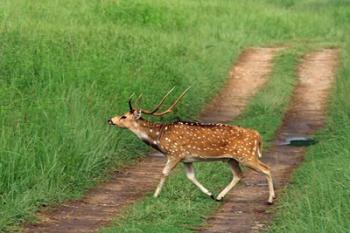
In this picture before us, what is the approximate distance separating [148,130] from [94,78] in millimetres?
3666

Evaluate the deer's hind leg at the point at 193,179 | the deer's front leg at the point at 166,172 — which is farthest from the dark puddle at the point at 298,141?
the deer's front leg at the point at 166,172

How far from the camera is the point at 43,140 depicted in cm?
1075

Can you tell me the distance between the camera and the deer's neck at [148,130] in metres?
10.6

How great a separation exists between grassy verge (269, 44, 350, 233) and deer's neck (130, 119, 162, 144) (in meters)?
1.71

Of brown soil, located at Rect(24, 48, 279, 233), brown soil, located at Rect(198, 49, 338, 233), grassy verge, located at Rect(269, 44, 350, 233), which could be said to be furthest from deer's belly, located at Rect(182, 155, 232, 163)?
grassy verge, located at Rect(269, 44, 350, 233)

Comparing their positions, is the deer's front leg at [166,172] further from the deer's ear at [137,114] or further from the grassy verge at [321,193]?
the grassy verge at [321,193]

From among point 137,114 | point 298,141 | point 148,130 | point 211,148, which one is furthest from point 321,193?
point 298,141

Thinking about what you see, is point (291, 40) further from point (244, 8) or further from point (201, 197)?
point (201, 197)

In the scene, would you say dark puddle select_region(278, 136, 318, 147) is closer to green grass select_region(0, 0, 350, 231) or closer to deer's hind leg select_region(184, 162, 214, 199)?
green grass select_region(0, 0, 350, 231)

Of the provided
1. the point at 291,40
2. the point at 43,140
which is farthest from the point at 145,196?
the point at 291,40

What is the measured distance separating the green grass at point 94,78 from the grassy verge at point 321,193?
1.9 inches

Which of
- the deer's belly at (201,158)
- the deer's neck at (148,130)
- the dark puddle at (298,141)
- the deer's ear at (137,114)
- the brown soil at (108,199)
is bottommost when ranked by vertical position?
the dark puddle at (298,141)

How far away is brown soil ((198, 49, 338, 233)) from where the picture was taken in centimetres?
930

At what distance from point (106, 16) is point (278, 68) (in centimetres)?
452
